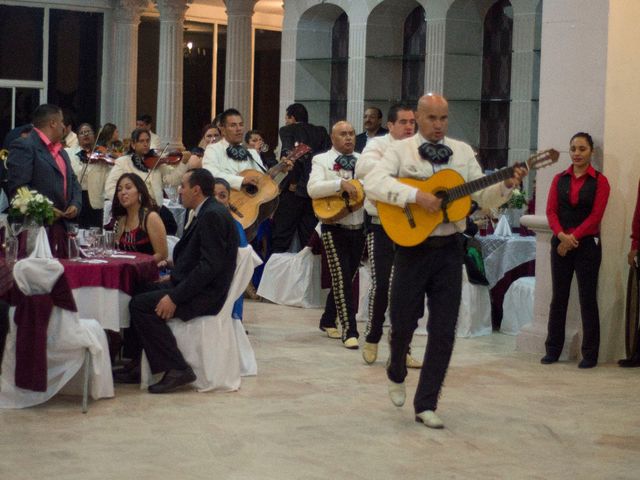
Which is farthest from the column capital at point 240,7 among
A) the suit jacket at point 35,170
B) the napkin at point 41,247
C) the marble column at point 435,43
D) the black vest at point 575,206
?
the napkin at point 41,247

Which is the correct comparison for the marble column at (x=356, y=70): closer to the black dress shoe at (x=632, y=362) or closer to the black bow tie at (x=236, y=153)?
the black bow tie at (x=236, y=153)

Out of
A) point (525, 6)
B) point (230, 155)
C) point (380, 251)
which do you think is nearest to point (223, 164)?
point (230, 155)

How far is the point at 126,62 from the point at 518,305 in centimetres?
1151

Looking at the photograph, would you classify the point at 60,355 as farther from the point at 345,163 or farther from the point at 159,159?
the point at 159,159

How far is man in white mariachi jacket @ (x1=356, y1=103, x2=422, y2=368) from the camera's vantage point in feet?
24.7

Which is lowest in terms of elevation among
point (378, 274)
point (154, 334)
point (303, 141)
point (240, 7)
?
point (154, 334)

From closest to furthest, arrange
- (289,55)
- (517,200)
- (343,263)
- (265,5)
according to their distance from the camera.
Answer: (343,263) → (517,200) → (289,55) → (265,5)

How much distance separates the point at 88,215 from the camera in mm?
11328

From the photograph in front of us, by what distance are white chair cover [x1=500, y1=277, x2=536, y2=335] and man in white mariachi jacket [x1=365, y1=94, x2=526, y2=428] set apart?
10.8 ft

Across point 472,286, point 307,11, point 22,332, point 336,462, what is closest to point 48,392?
point 22,332

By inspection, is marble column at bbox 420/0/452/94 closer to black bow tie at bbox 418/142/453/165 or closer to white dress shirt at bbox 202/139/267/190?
white dress shirt at bbox 202/139/267/190

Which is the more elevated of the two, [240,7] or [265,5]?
[265,5]

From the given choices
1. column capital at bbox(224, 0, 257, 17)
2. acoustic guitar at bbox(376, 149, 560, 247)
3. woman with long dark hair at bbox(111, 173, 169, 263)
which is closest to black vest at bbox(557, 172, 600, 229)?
acoustic guitar at bbox(376, 149, 560, 247)

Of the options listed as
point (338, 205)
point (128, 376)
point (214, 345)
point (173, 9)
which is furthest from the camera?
point (173, 9)
